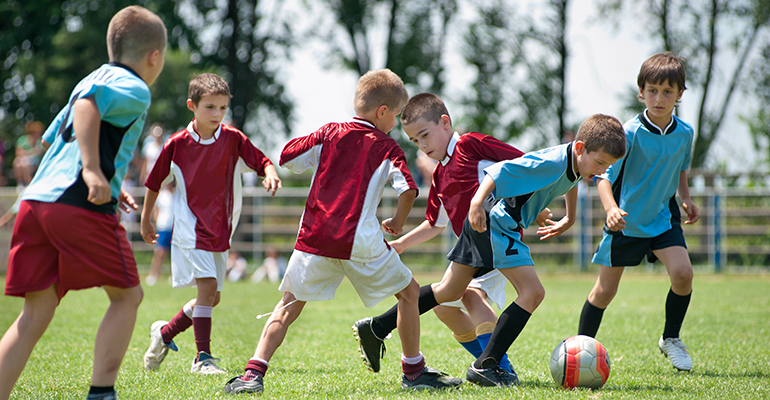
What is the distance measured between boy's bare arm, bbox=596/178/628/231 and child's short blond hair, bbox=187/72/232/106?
245 centimetres

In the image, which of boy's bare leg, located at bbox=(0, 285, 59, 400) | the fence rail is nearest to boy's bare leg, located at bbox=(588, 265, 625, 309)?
boy's bare leg, located at bbox=(0, 285, 59, 400)

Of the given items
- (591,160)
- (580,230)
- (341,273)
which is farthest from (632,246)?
(580,230)

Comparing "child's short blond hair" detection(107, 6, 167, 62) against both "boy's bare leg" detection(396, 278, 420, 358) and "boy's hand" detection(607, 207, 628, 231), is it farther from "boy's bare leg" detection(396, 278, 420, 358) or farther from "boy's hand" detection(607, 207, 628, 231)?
"boy's hand" detection(607, 207, 628, 231)

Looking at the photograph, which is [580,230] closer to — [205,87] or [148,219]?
[205,87]

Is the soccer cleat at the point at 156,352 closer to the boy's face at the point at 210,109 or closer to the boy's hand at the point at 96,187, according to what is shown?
the boy's face at the point at 210,109

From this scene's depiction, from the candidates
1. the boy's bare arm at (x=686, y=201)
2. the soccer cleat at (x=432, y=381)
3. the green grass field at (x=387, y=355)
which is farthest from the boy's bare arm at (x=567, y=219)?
the boy's bare arm at (x=686, y=201)

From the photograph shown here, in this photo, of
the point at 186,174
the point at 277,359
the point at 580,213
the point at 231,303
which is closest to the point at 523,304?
the point at 277,359

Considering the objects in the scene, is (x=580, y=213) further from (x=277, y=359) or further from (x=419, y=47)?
(x=419, y=47)

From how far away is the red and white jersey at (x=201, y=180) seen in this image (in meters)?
4.07

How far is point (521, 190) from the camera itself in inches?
128

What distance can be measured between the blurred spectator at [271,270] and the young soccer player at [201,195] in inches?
330

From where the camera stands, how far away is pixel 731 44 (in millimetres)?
19047

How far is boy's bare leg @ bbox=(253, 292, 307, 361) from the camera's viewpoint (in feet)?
10.5

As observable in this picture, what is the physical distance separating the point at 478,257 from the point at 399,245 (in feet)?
1.77
